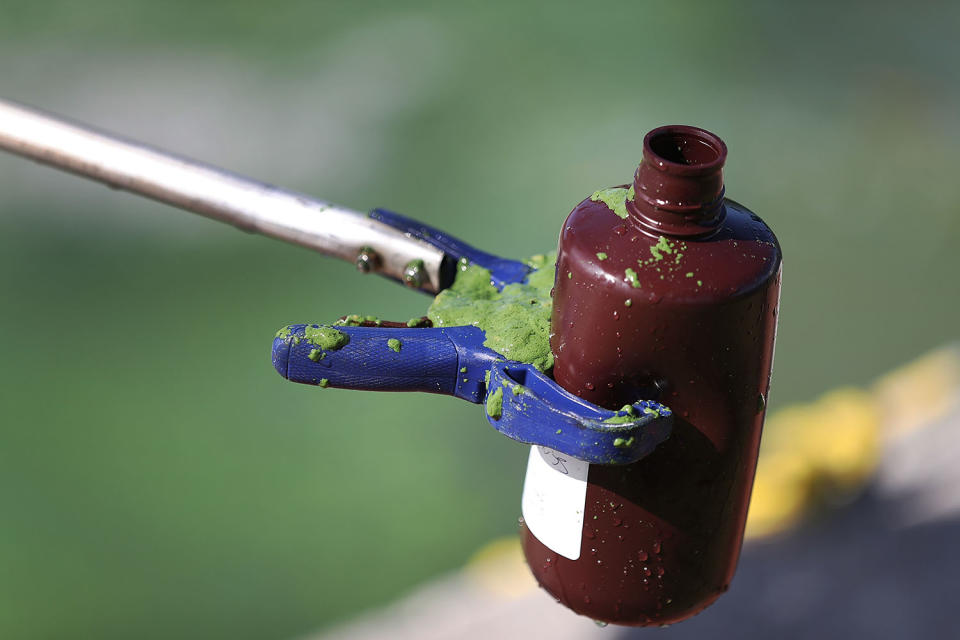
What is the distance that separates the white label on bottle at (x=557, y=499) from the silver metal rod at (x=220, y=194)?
0.39 metres

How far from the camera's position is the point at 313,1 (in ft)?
22.2

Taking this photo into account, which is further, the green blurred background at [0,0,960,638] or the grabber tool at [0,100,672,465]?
the green blurred background at [0,0,960,638]

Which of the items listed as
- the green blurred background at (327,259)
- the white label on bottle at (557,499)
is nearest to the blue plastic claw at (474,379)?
the white label on bottle at (557,499)

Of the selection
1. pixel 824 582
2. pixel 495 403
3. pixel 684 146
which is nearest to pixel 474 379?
pixel 495 403

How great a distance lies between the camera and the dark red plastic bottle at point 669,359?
126 centimetres

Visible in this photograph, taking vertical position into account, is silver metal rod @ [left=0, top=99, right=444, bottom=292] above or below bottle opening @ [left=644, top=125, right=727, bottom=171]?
below

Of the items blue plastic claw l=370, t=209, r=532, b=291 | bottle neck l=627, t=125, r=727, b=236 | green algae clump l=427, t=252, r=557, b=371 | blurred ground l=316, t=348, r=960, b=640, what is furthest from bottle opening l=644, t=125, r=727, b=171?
blurred ground l=316, t=348, r=960, b=640

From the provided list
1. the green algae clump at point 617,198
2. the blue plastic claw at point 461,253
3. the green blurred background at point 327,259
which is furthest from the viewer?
the green blurred background at point 327,259

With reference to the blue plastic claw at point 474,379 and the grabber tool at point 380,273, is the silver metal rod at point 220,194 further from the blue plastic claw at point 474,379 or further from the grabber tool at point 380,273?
the blue plastic claw at point 474,379

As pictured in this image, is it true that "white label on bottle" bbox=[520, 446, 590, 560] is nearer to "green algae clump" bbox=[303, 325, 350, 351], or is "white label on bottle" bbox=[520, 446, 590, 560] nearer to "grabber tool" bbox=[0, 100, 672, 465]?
"grabber tool" bbox=[0, 100, 672, 465]

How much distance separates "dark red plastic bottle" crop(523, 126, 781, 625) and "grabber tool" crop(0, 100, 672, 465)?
0.07m

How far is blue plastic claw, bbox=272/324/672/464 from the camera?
4.10ft

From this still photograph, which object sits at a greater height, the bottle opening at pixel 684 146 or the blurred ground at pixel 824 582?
the bottle opening at pixel 684 146

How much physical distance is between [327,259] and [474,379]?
13.7 ft
